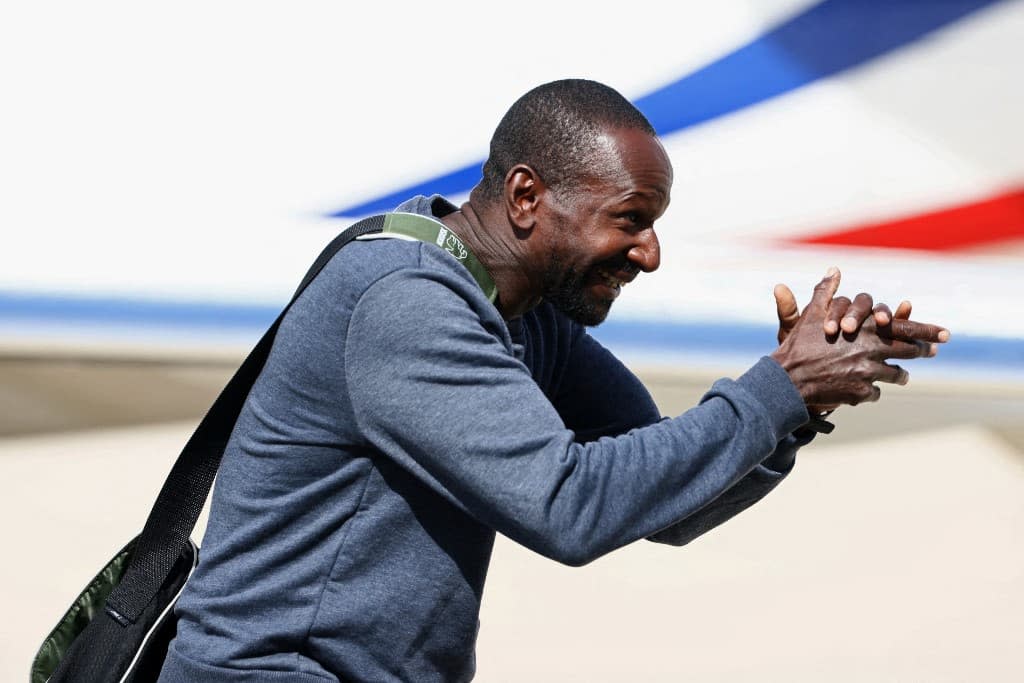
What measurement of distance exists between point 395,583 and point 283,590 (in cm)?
12

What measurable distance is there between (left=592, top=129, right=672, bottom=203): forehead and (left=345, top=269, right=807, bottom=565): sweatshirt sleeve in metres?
0.27

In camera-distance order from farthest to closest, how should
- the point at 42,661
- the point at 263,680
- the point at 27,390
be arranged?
1. the point at 27,390
2. the point at 42,661
3. the point at 263,680

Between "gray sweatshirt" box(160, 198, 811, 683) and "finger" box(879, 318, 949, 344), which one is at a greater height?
"finger" box(879, 318, 949, 344)

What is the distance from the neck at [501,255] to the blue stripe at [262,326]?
109 cm

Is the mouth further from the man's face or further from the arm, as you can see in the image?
the arm

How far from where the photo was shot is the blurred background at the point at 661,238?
2633 mm

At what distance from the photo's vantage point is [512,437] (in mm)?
1289

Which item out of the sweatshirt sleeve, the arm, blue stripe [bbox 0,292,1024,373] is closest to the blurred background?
blue stripe [bbox 0,292,1024,373]

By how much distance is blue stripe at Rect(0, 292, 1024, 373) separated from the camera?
261 cm

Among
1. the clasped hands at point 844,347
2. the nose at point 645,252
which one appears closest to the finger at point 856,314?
the clasped hands at point 844,347

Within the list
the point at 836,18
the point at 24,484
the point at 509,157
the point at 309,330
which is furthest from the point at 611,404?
the point at 24,484

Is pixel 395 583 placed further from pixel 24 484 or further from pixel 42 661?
pixel 24 484

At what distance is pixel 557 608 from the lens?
2721 mm

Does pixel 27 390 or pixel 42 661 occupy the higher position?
pixel 27 390
